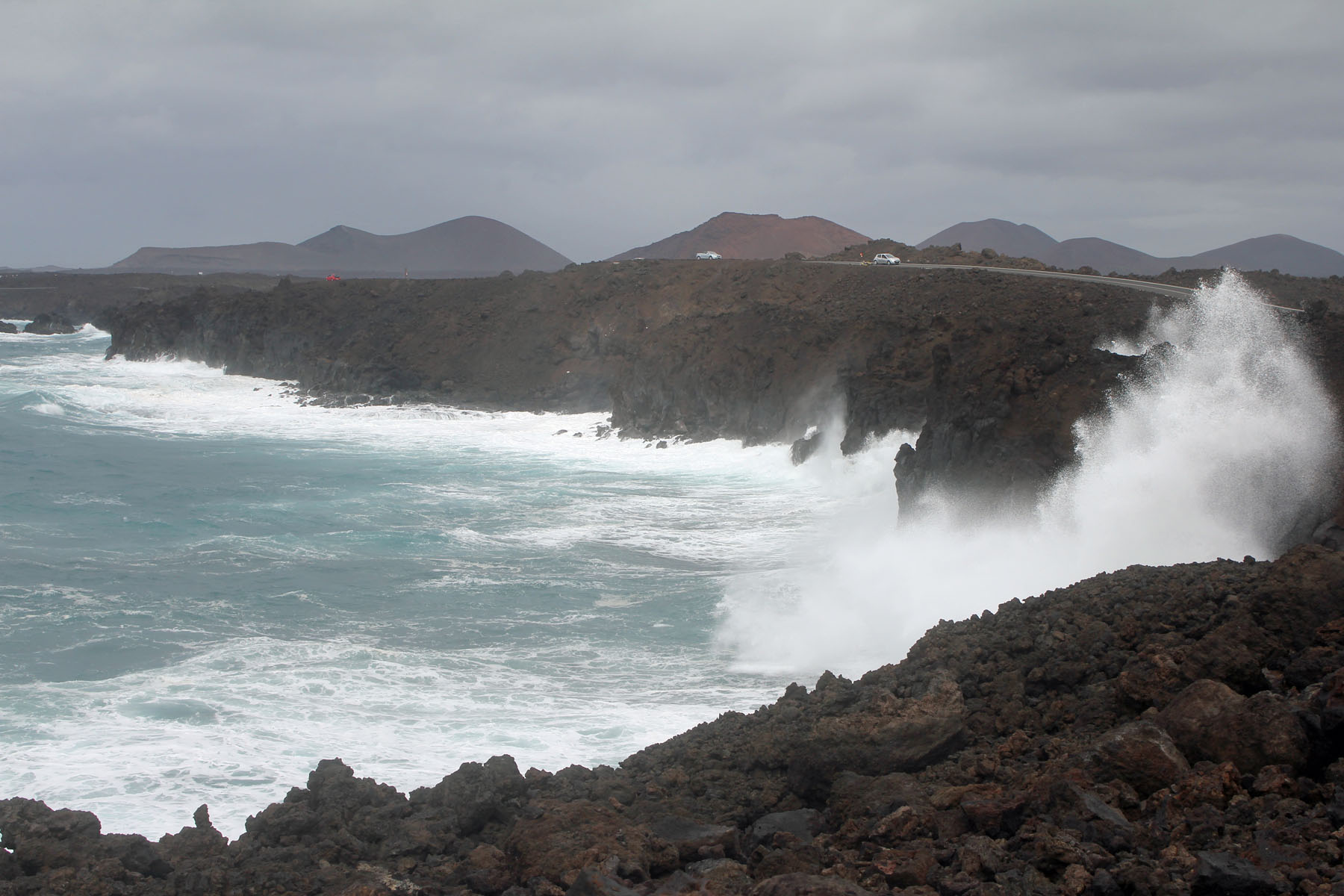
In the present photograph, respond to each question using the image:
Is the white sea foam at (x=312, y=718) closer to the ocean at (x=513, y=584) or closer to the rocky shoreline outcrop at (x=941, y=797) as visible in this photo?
the ocean at (x=513, y=584)

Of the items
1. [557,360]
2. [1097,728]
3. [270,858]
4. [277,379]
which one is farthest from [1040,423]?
[277,379]

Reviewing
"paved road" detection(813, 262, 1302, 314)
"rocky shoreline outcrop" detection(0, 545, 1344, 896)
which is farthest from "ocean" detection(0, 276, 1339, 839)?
"rocky shoreline outcrop" detection(0, 545, 1344, 896)

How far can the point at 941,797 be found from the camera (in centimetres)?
695

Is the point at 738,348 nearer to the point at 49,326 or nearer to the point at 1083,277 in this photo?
the point at 1083,277

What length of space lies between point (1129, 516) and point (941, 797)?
11418 millimetres

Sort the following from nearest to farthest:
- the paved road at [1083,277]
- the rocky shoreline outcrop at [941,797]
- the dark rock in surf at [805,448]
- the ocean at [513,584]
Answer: the rocky shoreline outcrop at [941,797] < the ocean at [513,584] < the paved road at [1083,277] < the dark rock in surf at [805,448]

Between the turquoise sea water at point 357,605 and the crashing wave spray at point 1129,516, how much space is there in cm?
123

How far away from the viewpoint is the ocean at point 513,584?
11703 mm

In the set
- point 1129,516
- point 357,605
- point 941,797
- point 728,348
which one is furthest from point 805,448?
point 941,797

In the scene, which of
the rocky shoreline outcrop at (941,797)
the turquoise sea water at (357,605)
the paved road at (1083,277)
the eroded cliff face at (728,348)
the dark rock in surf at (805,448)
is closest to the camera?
the rocky shoreline outcrop at (941,797)

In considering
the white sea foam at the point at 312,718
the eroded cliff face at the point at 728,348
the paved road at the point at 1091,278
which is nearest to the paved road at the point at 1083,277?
the paved road at the point at 1091,278

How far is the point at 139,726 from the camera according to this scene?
1204 centimetres

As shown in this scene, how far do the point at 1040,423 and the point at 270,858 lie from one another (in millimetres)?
16304

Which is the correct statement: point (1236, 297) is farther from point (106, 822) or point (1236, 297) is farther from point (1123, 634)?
point (106, 822)
